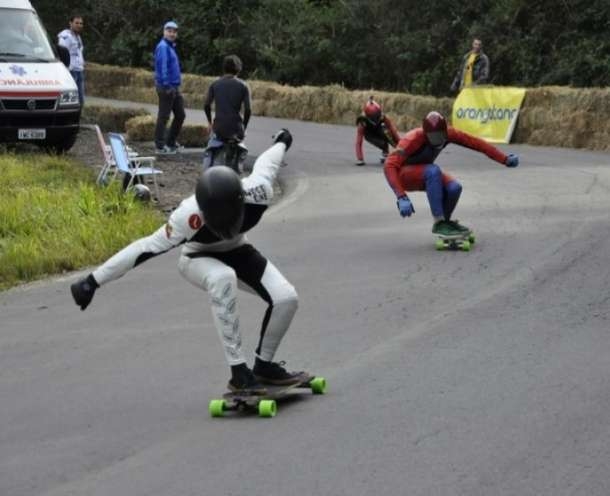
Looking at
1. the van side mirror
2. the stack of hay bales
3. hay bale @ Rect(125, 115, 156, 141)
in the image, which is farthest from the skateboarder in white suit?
the stack of hay bales

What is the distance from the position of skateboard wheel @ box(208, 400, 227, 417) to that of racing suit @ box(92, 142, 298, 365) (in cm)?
23

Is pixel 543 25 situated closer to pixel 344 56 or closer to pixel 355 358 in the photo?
pixel 344 56

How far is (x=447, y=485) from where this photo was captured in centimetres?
573

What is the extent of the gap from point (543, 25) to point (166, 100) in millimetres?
14989

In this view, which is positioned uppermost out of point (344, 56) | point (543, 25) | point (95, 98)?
point (543, 25)

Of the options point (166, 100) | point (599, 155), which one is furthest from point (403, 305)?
point (599, 155)

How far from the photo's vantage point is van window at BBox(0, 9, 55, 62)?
65.6 ft

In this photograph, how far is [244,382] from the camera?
7.24 m

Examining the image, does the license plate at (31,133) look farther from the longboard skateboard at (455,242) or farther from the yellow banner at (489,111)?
the yellow banner at (489,111)

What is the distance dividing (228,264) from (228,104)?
372 inches

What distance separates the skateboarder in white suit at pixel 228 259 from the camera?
6.78 metres

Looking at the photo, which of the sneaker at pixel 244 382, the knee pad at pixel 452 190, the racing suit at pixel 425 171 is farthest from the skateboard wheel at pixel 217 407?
the knee pad at pixel 452 190

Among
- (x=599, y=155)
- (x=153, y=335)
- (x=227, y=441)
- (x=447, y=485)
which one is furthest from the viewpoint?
(x=599, y=155)

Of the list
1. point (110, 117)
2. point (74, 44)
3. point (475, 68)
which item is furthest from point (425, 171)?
point (110, 117)
